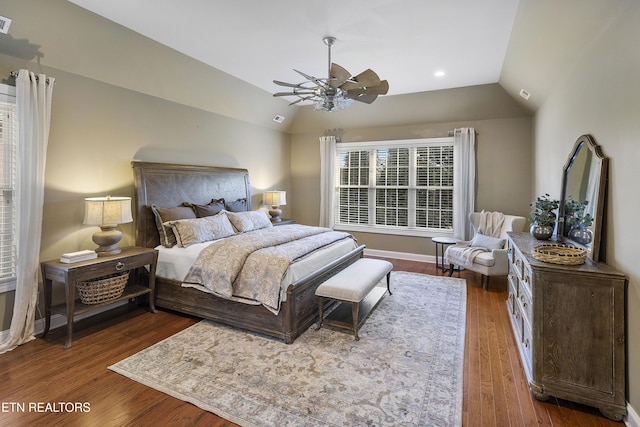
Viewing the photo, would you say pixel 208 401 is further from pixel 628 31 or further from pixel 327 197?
pixel 327 197

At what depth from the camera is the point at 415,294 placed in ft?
13.7

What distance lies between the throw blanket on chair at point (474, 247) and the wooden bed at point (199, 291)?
149cm

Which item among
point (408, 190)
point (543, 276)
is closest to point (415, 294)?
point (543, 276)

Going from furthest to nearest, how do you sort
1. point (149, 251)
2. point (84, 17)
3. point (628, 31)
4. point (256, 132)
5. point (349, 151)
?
point (349, 151), point (256, 132), point (149, 251), point (84, 17), point (628, 31)

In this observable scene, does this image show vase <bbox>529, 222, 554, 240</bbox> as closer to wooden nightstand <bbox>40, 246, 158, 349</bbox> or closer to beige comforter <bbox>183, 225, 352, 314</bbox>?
beige comforter <bbox>183, 225, 352, 314</bbox>

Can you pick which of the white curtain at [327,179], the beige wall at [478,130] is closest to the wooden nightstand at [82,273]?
the white curtain at [327,179]

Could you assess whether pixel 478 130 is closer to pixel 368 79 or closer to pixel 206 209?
pixel 368 79

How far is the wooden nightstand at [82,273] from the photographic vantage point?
9.23 ft

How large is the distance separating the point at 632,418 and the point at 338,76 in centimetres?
324

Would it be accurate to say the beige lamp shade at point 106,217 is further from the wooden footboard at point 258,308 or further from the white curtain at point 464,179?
the white curtain at point 464,179

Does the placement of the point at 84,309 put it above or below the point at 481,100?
below

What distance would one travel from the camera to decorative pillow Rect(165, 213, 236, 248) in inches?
147

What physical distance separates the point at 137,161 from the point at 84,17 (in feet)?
5.09

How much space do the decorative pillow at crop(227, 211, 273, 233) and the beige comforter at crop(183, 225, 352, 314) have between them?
3.11 ft
